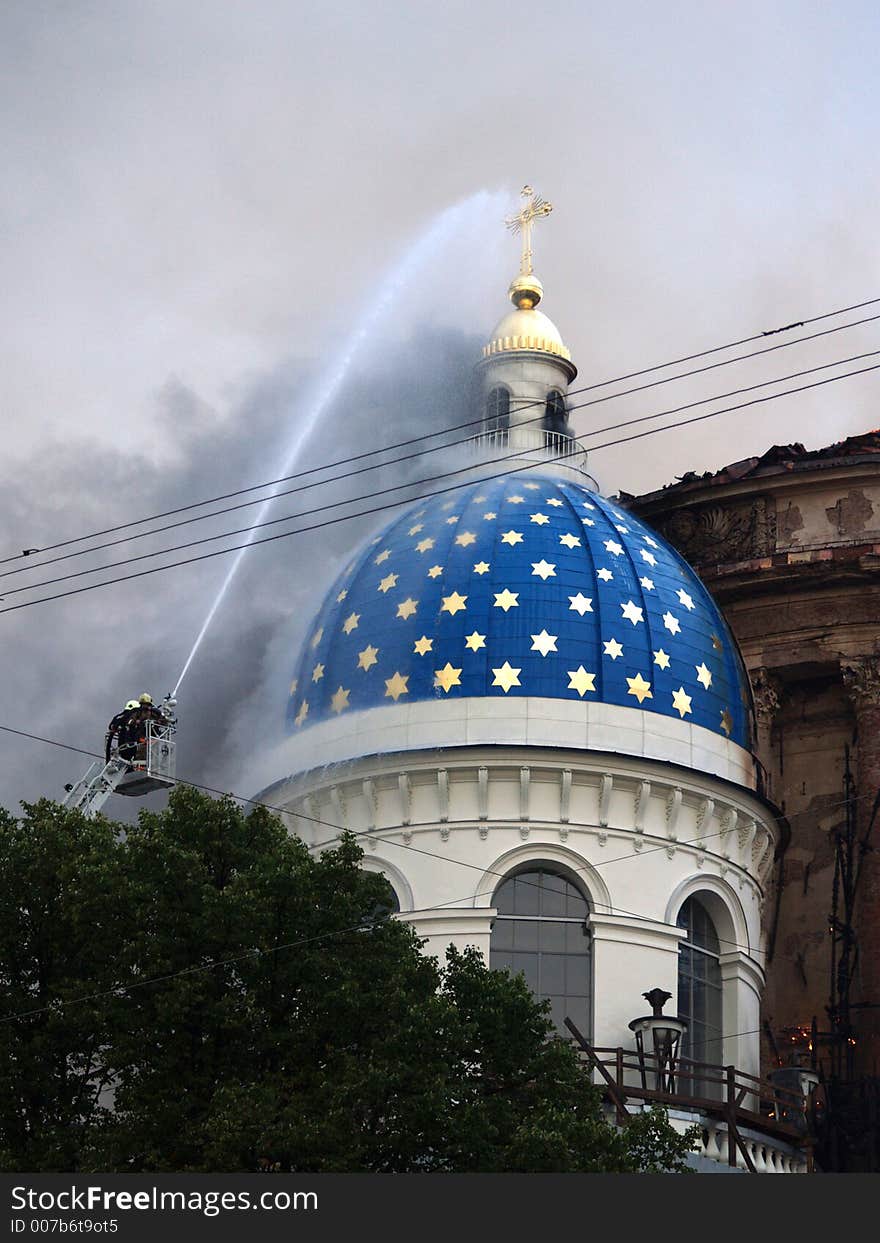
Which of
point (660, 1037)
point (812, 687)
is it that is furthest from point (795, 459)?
point (660, 1037)

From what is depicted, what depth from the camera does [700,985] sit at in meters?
52.2

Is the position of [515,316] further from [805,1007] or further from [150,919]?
[150,919]

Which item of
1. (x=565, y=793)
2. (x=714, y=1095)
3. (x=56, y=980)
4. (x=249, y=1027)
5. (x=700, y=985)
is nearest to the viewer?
(x=249, y=1027)

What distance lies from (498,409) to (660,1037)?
19309 millimetres

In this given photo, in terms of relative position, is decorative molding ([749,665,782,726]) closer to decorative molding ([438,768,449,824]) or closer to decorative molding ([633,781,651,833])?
decorative molding ([633,781,651,833])

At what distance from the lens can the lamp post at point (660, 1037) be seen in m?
48.2

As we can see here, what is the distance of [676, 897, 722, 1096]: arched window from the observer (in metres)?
51.5

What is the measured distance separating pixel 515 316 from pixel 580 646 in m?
13.8

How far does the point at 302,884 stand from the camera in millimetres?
41562

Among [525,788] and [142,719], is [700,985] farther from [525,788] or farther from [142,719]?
[142,719]

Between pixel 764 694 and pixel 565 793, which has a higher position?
pixel 764 694

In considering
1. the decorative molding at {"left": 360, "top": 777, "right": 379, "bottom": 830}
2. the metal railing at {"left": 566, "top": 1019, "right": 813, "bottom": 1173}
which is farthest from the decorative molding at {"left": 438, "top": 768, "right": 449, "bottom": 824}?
the metal railing at {"left": 566, "top": 1019, "right": 813, "bottom": 1173}

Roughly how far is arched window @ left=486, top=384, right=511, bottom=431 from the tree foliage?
A: 20.2 m

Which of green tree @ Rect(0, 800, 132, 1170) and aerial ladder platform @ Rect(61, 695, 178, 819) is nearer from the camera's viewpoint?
green tree @ Rect(0, 800, 132, 1170)
